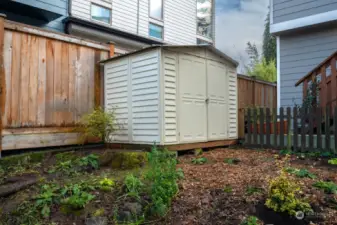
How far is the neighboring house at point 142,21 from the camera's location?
9.07m

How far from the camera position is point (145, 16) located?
11.3 m

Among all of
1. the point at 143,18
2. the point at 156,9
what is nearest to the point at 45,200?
the point at 143,18

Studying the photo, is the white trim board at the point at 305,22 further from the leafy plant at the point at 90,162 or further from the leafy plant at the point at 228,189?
the leafy plant at the point at 90,162

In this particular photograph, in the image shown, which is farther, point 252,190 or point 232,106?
point 232,106

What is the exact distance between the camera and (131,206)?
2.82m

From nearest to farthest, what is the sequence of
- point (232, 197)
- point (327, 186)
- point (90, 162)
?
1. point (232, 197)
2. point (327, 186)
3. point (90, 162)

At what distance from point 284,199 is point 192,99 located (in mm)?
2960

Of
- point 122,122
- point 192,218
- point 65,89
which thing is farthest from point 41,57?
point 192,218

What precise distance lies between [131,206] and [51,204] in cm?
81

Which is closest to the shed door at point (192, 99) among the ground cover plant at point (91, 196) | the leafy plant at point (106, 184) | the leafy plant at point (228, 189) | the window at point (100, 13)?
the ground cover plant at point (91, 196)

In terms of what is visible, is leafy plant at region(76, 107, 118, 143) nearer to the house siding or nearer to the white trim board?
the house siding

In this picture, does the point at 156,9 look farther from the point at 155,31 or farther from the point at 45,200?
the point at 45,200

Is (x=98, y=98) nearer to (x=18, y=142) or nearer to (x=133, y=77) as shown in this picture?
(x=133, y=77)

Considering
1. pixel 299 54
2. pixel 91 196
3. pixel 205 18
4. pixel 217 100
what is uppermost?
pixel 205 18
